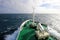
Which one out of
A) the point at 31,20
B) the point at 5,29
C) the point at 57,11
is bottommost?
the point at 5,29

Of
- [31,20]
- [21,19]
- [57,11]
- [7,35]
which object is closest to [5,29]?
[7,35]

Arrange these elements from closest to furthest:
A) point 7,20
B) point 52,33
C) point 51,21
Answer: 1. point 52,33
2. point 51,21
3. point 7,20

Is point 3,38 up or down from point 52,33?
down

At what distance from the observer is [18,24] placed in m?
3.32

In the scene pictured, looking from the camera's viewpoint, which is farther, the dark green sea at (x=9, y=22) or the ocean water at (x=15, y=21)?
the dark green sea at (x=9, y=22)

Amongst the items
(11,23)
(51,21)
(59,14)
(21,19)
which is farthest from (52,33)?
(11,23)

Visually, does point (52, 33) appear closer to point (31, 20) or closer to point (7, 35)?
point (31, 20)

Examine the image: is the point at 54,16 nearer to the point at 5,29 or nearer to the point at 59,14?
the point at 59,14

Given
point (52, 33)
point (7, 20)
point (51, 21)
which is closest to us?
point (52, 33)

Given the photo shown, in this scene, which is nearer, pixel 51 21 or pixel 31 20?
pixel 51 21

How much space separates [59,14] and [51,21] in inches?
10.7

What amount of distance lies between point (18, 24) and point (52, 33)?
976 millimetres

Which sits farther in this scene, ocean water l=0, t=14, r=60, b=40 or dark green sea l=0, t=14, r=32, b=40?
dark green sea l=0, t=14, r=32, b=40

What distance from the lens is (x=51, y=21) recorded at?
10.2ft
